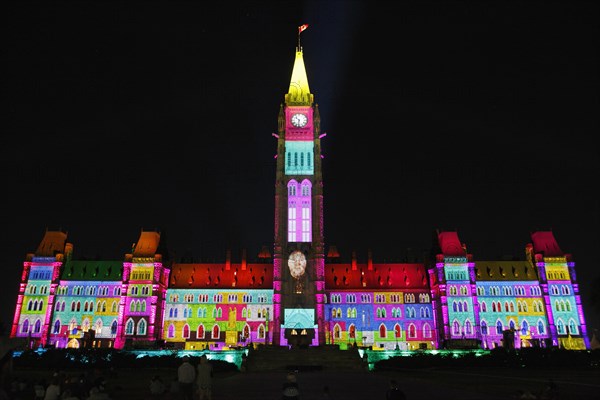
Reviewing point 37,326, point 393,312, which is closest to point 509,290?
point 393,312

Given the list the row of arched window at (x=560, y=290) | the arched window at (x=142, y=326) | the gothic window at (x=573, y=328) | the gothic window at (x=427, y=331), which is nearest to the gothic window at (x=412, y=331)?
the gothic window at (x=427, y=331)

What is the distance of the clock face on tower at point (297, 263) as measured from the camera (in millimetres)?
91000

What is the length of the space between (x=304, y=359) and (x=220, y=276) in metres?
40.9

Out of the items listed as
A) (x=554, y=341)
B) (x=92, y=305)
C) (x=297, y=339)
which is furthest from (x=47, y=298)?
(x=554, y=341)

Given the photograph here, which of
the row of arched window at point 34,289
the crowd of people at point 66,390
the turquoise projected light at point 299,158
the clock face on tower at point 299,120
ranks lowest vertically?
the crowd of people at point 66,390

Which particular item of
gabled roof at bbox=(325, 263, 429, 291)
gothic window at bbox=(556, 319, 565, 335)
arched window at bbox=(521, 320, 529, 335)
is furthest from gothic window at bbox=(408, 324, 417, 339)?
gothic window at bbox=(556, 319, 565, 335)

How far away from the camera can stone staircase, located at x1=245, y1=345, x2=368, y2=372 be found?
59.7 metres

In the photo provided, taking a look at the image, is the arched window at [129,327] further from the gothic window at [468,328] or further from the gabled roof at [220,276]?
the gothic window at [468,328]

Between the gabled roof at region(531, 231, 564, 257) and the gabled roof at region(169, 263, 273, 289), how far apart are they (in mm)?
52910

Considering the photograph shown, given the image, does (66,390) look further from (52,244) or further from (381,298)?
(52,244)

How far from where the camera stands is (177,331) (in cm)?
9512

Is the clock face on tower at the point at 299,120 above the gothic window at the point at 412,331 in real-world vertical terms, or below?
above

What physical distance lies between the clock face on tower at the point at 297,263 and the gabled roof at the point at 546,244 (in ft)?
152

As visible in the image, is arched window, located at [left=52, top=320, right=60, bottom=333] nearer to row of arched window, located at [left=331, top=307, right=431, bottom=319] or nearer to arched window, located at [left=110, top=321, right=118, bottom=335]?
arched window, located at [left=110, top=321, right=118, bottom=335]
